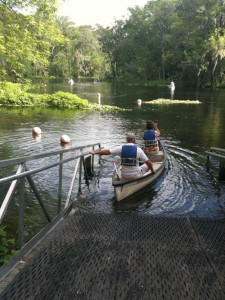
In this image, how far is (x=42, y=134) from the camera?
1861 cm

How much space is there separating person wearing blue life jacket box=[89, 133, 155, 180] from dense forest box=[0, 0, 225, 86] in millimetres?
5429

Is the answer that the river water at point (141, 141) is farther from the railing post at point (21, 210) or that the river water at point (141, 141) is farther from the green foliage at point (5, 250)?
the railing post at point (21, 210)

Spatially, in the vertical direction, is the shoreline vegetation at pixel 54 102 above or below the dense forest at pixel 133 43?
below

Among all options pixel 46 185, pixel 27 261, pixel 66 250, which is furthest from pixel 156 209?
pixel 27 261

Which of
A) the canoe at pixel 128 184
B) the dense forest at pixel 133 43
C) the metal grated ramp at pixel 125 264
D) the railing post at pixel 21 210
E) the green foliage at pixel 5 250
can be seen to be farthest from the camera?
the dense forest at pixel 133 43

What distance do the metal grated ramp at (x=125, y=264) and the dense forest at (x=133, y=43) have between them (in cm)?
807

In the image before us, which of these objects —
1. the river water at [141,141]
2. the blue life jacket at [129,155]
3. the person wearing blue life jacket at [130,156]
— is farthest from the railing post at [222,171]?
the blue life jacket at [129,155]

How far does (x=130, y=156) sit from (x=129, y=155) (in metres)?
0.04

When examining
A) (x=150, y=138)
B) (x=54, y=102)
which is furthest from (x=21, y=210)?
(x=54, y=102)

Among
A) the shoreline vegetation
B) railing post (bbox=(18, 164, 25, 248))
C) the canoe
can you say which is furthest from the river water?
railing post (bbox=(18, 164, 25, 248))

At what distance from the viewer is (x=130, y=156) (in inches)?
328

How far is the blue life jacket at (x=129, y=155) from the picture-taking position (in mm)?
8172

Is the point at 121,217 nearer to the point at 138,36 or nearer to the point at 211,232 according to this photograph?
the point at 211,232

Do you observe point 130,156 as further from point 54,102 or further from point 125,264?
point 54,102
